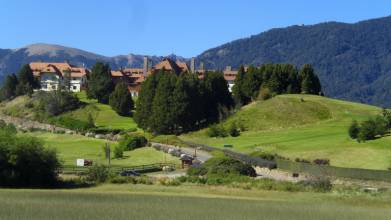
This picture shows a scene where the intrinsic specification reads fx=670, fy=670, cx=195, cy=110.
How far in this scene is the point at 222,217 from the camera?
36.9 m

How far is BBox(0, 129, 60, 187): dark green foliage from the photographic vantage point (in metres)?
55.4

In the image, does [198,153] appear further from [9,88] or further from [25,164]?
[9,88]

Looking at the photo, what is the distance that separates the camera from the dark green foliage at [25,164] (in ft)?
182

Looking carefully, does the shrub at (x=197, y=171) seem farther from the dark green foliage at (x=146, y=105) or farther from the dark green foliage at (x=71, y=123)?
the dark green foliage at (x=71, y=123)

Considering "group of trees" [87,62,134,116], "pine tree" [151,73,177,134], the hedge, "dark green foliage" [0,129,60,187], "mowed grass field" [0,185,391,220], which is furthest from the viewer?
"group of trees" [87,62,134,116]

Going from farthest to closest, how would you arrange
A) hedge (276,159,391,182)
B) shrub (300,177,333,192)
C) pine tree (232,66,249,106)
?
pine tree (232,66,249,106), hedge (276,159,391,182), shrub (300,177,333,192)

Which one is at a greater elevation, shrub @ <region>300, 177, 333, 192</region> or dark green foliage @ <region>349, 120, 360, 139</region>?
dark green foliage @ <region>349, 120, 360, 139</region>

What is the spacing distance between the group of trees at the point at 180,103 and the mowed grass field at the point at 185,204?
68.2m

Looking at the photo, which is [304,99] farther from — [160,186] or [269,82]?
[160,186]

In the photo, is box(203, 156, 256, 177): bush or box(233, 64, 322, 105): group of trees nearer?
box(203, 156, 256, 177): bush

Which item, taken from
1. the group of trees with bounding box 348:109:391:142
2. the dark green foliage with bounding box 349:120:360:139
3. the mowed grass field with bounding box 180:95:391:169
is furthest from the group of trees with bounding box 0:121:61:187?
the dark green foliage with bounding box 349:120:360:139

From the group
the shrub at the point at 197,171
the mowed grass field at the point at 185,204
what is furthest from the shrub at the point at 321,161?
the mowed grass field at the point at 185,204

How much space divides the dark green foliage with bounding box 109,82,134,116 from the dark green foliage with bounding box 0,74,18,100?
4284cm

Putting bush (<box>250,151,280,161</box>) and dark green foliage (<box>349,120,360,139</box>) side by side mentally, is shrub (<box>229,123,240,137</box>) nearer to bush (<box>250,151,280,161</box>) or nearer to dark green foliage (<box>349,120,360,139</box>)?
bush (<box>250,151,280,161</box>)
